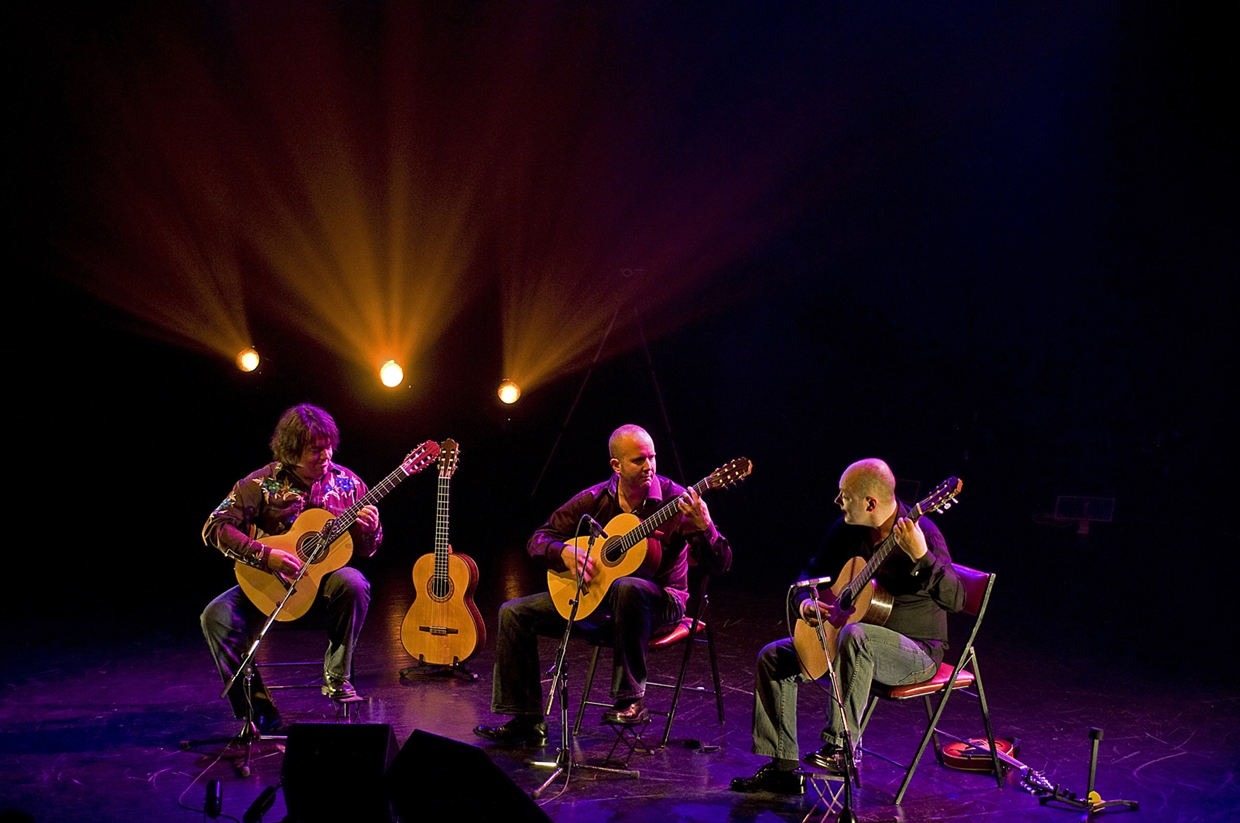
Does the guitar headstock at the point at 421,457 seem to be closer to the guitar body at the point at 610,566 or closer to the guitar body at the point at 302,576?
the guitar body at the point at 302,576

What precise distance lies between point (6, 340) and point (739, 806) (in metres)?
7.91

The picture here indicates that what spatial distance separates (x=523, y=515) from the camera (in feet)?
37.1

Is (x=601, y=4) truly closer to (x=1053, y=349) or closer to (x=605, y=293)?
(x=605, y=293)

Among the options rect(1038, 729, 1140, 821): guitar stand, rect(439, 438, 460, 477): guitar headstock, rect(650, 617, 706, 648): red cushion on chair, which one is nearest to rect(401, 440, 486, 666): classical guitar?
rect(439, 438, 460, 477): guitar headstock

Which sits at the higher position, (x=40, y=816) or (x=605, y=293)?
(x=605, y=293)

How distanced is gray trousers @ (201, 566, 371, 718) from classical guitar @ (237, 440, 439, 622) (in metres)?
0.06

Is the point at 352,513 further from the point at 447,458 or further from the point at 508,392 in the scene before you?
the point at 508,392

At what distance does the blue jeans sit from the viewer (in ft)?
13.9

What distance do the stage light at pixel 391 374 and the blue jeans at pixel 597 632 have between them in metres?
5.50

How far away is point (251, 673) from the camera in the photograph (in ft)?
14.7

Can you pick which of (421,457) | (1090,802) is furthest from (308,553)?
(1090,802)

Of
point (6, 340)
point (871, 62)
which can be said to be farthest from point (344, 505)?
point (871, 62)

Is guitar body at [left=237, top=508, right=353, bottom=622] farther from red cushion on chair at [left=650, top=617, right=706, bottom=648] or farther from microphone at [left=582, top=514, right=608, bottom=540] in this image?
red cushion on chair at [left=650, top=617, right=706, bottom=648]

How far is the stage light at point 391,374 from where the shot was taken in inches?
376
